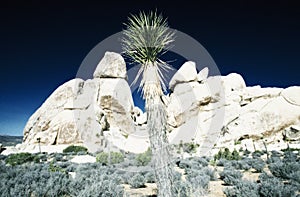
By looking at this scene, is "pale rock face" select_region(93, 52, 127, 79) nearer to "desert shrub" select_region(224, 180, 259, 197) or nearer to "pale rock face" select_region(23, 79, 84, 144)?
"pale rock face" select_region(23, 79, 84, 144)

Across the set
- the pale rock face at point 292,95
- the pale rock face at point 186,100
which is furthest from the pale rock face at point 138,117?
the pale rock face at point 292,95

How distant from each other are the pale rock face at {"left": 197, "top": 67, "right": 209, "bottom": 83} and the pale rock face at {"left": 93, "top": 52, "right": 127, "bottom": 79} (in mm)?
15296

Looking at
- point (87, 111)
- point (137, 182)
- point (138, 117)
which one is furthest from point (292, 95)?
point (137, 182)

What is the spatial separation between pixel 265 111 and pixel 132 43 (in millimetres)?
33091

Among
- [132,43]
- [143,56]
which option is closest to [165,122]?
[143,56]

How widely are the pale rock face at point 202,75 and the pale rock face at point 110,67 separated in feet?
50.2

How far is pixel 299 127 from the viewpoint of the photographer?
3022 cm

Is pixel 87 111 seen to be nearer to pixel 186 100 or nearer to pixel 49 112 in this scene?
pixel 49 112

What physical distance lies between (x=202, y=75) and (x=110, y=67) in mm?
18782

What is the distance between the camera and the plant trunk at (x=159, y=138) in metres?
5.63

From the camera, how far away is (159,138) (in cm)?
573

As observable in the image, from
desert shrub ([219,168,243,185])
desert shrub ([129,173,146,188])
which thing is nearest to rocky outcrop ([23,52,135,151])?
desert shrub ([129,173,146,188])

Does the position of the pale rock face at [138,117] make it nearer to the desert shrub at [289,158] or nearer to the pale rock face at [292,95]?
the pale rock face at [292,95]

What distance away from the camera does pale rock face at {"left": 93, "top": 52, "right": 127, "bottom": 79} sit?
44.2 metres
